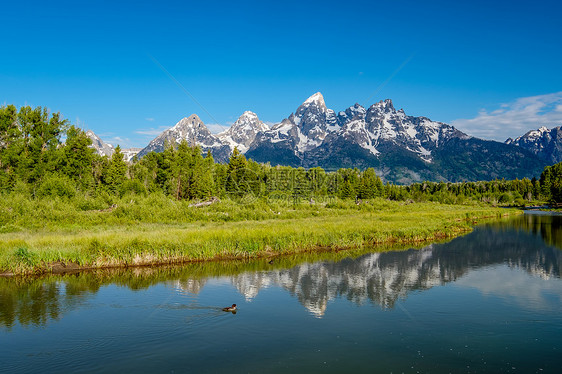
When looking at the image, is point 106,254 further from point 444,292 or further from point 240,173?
point 240,173

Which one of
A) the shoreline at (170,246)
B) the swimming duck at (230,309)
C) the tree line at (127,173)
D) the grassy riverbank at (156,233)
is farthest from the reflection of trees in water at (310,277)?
the tree line at (127,173)

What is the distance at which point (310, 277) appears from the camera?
2539 centimetres

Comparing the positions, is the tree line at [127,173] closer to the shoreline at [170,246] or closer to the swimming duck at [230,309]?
the shoreline at [170,246]

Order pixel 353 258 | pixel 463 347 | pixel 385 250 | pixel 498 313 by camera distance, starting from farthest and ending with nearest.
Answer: pixel 385 250 < pixel 353 258 < pixel 498 313 < pixel 463 347

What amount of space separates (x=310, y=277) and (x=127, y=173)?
237 feet

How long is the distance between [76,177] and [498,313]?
63.6 meters

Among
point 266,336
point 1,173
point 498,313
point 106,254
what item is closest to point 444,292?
point 498,313

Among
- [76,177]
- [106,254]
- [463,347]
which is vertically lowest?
[463,347]

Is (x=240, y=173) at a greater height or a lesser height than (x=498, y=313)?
greater

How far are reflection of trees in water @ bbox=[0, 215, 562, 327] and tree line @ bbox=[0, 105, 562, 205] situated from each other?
116ft

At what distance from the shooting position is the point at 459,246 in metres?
39.9

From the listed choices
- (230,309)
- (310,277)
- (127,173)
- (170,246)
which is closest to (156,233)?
(170,246)

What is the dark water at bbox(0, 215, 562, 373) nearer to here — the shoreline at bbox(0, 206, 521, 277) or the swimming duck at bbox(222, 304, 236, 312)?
the swimming duck at bbox(222, 304, 236, 312)

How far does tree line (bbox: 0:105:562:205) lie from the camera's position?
180ft
